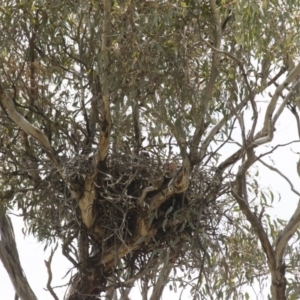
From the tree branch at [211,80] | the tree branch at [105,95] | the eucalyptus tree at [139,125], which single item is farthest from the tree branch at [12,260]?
the tree branch at [211,80]

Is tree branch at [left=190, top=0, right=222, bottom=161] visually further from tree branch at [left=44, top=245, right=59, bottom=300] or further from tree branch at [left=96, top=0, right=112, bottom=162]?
tree branch at [left=44, top=245, right=59, bottom=300]

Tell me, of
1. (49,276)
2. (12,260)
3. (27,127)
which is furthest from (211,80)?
(12,260)

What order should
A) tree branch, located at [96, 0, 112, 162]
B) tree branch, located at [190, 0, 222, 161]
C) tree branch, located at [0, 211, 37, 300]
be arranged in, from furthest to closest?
1. tree branch, located at [0, 211, 37, 300]
2. tree branch, located at [190, 0, 222, 161]
3. tree branch, located at [96, 0, 112, 162]

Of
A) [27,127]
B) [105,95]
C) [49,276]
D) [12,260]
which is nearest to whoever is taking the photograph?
[105,95]

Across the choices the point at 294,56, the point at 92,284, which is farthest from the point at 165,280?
the point at 294,56

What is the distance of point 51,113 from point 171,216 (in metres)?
1.26

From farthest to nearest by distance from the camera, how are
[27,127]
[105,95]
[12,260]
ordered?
[12,260]
[27,127]
[105,95]

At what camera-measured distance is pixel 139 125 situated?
5633mm

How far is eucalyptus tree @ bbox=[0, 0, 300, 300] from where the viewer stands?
4.83 m

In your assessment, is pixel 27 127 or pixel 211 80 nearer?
pixel 211 80

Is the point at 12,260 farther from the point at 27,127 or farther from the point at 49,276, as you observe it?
the point at 27,127

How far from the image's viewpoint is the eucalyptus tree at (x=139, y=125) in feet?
15.9

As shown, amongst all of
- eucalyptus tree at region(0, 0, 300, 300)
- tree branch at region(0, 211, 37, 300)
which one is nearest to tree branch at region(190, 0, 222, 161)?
eucalyptus tree at region(0, 0, 300, 300)

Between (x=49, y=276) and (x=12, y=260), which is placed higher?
(x=12, y=260)
